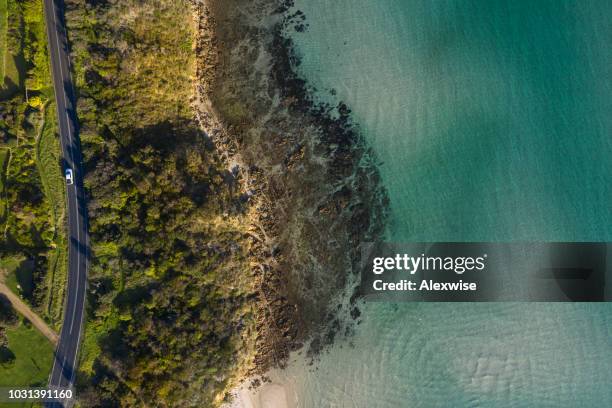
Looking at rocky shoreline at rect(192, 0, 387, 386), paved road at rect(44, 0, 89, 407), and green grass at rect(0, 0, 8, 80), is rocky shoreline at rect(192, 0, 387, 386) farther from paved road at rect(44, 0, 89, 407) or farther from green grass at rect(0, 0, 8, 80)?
green grass at rect(0, 0, 8, 80)

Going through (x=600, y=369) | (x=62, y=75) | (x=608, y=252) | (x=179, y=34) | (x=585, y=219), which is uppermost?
(x=179, y=34)

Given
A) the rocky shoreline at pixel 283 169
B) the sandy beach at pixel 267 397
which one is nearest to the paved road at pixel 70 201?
the rocky shoreline at pixel 283 169

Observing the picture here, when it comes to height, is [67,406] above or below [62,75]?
below

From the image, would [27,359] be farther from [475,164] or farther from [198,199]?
[475,164]

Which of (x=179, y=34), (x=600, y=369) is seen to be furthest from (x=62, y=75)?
(x=600, y=369)

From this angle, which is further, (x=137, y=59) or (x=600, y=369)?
(x=600, y=369)

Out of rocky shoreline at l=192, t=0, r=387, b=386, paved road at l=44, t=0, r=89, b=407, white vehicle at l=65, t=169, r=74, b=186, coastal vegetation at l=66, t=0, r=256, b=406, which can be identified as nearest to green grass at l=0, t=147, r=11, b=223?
paved road at l=44, t=0, r=89, b=407

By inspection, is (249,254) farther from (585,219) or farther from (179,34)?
(585,219)

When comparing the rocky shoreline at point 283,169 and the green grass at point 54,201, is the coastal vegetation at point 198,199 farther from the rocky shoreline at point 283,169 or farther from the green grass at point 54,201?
the green grass at point 54,201
